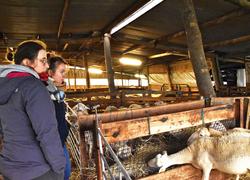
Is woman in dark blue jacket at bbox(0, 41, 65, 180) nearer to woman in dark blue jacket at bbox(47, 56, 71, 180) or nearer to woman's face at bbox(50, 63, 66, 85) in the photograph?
woman in dark blue jacket at bbox(47, 56, 71, 180)

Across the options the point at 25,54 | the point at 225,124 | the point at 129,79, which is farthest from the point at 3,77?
the point at 129,79

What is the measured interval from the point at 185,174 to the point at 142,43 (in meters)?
7.33

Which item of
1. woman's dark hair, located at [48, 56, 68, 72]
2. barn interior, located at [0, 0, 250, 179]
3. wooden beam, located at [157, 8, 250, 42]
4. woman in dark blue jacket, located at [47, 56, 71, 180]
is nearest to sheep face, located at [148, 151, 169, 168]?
barn interior, located at [0, 0, 250, 179]

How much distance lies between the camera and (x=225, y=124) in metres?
2.92

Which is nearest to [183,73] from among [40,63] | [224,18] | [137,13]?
[224,18]

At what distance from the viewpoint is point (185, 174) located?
2168 mm

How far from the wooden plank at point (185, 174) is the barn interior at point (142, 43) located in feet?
0.11

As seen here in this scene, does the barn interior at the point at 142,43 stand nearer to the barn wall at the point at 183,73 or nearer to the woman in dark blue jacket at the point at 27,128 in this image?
the woman in dark blue jacket at the point at 27,128

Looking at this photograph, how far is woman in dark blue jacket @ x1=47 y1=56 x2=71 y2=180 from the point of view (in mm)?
1565

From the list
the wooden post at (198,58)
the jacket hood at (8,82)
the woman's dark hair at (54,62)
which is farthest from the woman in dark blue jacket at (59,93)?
the wooden post at (198,58)

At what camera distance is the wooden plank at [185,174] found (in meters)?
2.02

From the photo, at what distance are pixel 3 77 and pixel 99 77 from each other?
1611 centimetres

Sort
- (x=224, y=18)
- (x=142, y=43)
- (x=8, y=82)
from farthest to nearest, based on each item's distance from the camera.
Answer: (x=142, y=43), (x=224, y=18), (x=8, y=82)

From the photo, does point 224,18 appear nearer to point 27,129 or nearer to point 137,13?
point 137,13
